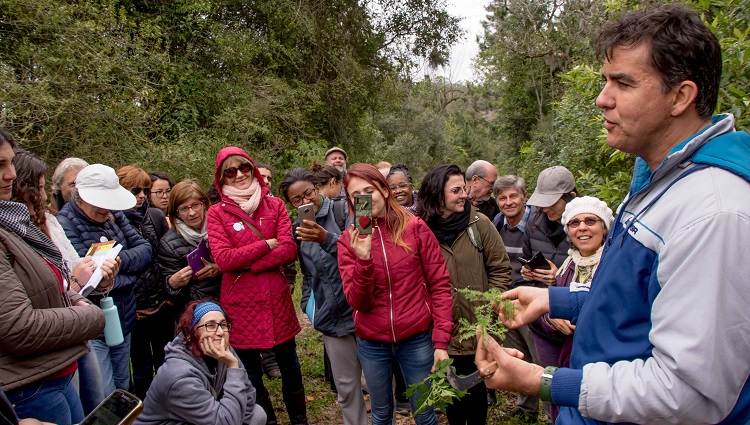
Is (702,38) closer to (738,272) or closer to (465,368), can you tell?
(738,272)

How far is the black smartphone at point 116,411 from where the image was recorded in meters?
1.78

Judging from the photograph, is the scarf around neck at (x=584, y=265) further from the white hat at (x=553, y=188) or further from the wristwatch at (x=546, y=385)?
the wristwatch at (x=546, y=385)

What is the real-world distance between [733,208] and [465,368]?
100.0 inches

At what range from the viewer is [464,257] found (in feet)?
11.2

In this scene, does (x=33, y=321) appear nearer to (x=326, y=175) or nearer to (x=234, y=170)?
(x=234, y=170)

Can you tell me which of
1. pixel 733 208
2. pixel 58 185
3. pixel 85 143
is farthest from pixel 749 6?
pixel 85 143

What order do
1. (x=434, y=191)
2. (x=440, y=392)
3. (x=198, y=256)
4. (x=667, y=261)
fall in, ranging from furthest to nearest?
(x=198, y=256), (x=434, y=191), (x=440, y=392), (x=667, y=261)

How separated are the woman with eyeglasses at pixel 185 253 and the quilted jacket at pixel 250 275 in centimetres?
24

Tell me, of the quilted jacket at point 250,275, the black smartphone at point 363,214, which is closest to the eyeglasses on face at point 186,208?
the quilted jacket at point 250,275

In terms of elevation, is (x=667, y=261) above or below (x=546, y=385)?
above

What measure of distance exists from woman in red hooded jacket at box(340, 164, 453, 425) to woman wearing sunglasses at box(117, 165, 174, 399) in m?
1.93

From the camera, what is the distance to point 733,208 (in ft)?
3.65

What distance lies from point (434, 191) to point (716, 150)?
2.41 meters

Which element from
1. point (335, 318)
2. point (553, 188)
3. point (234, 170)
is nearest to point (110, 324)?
point (234, 170)
